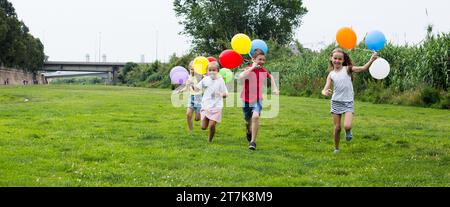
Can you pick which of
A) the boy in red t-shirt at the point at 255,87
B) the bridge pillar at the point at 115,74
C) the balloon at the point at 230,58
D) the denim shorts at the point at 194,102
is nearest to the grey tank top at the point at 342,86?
the boy in red t-shirt at the point at 255,87

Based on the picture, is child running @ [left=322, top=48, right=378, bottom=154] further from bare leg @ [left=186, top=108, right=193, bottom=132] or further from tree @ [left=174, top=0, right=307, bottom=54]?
tree @ [left=174, top=0, right=307, bottom=54]

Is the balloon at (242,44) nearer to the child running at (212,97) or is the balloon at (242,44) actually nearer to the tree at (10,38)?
the child running at (212,97)

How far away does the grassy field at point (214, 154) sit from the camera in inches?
250

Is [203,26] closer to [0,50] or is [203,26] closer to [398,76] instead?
[0,50]

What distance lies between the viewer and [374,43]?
9156 millimetres

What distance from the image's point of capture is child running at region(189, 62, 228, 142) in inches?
386

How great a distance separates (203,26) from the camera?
2482 inches

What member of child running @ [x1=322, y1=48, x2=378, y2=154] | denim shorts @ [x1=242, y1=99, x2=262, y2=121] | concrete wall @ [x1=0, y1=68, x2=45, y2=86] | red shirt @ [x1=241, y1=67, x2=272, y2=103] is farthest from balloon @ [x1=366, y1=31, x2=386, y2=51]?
concrete wall @ [x1=0, y1=68, x2=45, y2=86]

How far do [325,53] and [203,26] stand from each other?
3145 centimetres

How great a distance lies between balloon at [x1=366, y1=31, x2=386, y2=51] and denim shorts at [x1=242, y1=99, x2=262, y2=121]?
2.16 m

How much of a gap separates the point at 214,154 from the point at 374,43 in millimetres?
3412

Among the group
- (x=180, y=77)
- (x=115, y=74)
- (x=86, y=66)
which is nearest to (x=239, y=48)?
(x=180, y=77)

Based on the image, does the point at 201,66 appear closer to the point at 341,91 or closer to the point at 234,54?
the point at 234,54
